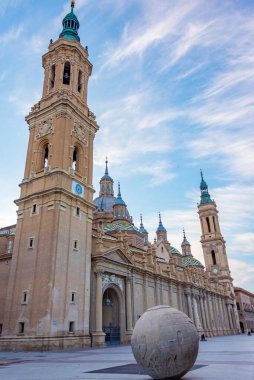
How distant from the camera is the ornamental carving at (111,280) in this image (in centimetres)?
3113

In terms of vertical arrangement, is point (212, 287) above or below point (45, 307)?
above

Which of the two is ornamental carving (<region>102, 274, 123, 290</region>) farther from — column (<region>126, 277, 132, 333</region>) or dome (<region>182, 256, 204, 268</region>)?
dome (<region>182, 256, 204, 268</region>)

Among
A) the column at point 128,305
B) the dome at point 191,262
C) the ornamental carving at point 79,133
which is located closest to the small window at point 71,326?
the column at point 128,305

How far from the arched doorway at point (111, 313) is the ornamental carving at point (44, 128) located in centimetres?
1737

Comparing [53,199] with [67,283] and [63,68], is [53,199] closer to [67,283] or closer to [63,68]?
[67,283]

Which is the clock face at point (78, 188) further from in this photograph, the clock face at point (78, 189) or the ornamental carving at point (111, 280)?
the ornamental carving at point (111, 280)

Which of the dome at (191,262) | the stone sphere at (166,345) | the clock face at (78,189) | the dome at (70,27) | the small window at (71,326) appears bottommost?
the stone sphere at (166,345)

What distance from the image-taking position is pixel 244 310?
88.1 metres

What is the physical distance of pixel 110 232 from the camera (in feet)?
167

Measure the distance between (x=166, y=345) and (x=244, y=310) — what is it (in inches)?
3594

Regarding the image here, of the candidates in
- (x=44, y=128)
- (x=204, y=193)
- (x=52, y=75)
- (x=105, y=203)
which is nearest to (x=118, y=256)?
(x=44, y=128)

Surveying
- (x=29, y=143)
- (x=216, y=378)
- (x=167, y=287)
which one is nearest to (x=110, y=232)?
(x=167, y=287)

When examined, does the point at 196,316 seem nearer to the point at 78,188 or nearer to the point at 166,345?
the point at 78,188

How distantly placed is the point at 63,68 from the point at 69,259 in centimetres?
2126
